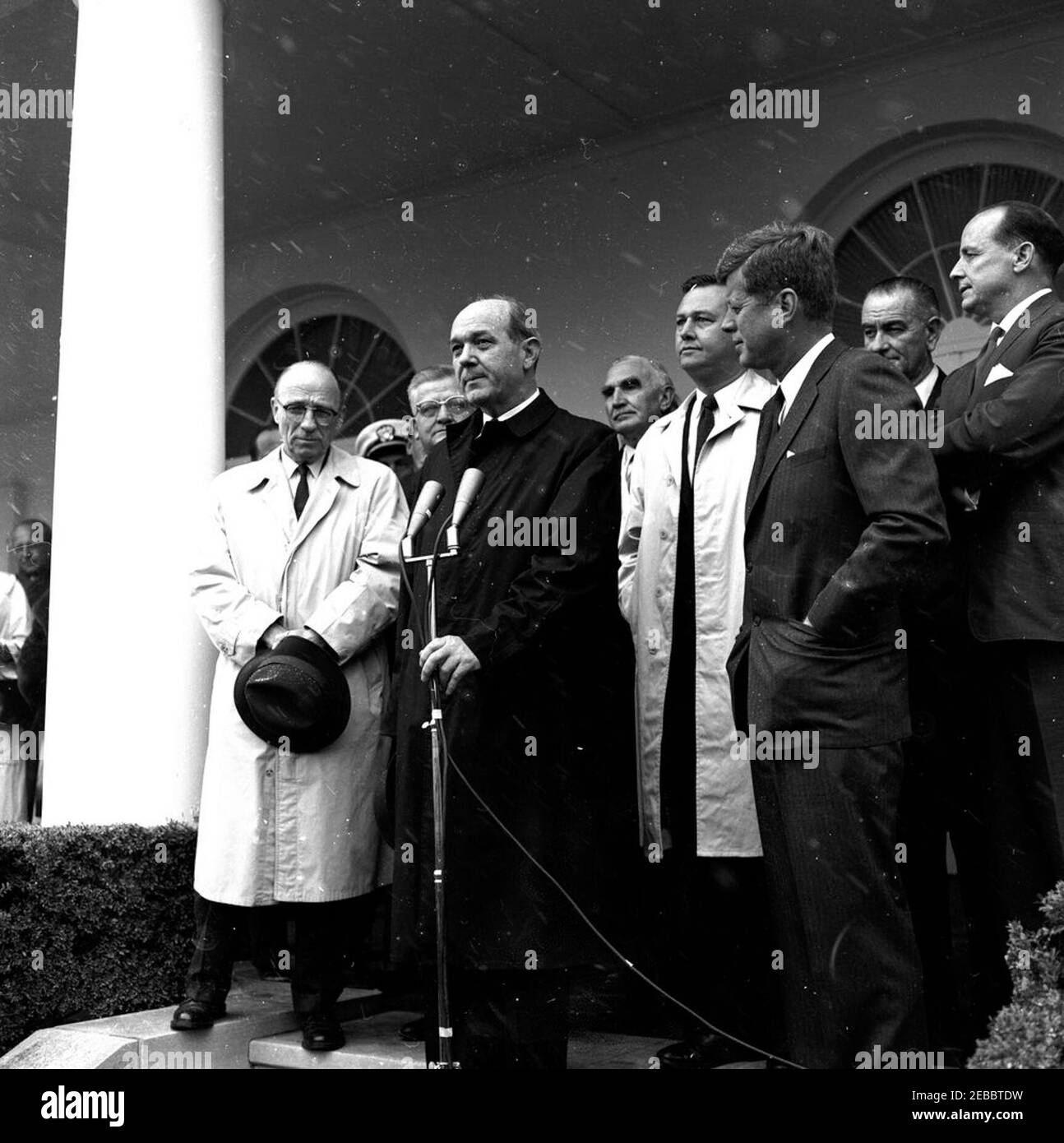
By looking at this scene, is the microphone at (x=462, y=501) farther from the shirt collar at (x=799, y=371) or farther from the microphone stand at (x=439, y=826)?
the shirt collar at (x=799, y=371)

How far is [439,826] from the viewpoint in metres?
4.00

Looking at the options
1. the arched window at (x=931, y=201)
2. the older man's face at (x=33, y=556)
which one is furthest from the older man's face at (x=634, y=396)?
the older man's face at (x=33, y=556)

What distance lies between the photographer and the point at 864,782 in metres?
3.70

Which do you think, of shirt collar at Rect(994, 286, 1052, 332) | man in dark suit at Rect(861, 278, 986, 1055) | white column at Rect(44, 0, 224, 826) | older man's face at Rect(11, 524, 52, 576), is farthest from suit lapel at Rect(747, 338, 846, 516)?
older man's face at Rect(11, 524, 52, 576)

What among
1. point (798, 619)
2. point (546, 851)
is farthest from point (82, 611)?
point (798, 619)

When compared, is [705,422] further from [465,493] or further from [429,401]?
[429,401]

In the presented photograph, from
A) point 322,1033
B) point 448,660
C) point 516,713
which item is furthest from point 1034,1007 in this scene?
point 322,1033

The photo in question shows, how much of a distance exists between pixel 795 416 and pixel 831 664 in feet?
2.30

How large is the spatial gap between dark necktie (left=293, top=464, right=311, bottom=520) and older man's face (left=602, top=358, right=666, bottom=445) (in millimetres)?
1625

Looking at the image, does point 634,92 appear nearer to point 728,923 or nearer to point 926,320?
point 926,320

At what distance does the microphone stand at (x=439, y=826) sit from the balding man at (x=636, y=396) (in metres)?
2.48

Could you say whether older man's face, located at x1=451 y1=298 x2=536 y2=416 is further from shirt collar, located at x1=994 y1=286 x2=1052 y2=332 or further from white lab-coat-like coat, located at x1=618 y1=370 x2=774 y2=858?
shirt collar, located at x1=994 y1=286 x2=1052 y2=332

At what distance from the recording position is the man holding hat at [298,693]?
5.09 m

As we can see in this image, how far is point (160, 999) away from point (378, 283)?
7687mm
